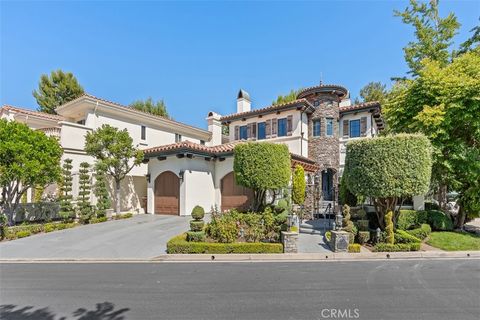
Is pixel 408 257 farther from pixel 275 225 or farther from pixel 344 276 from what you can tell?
pixel 275 225

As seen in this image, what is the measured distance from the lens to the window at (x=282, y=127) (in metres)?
21.0

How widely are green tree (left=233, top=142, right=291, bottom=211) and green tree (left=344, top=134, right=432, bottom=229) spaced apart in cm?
359

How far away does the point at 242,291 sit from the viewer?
5.98 m

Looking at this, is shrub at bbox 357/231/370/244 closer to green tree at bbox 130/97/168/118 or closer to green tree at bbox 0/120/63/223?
green tree at bbox 0/120/63/223

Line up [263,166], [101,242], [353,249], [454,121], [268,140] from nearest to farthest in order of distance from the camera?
[353,249], [101,242], [454,121], [263,166], [268,140]

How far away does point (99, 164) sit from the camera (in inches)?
606

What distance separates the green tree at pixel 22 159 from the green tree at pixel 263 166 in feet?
33.4

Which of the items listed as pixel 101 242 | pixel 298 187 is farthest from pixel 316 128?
pixel 101 242

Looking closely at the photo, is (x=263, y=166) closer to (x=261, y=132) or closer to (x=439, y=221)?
(x=439, y=221)

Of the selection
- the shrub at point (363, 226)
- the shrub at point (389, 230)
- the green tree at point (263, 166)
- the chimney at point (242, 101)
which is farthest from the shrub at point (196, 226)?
the chimney at point (242, 101)

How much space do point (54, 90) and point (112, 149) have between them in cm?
2334

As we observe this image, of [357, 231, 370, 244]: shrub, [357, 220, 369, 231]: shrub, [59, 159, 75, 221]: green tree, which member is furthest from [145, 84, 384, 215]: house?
[357, 231, 370, 244]: shrub

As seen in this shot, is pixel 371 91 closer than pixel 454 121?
No

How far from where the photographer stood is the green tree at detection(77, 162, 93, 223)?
15.0 meters
